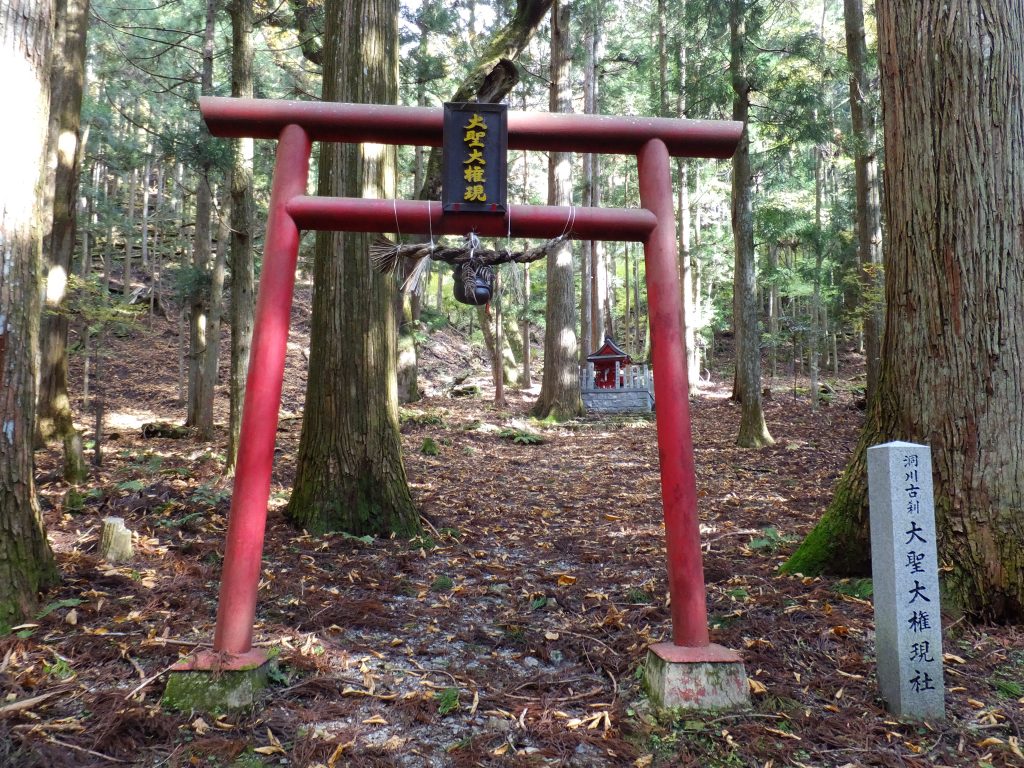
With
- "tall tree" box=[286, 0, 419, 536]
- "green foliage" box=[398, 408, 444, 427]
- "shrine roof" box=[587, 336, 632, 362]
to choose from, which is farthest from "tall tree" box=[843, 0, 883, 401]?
"tall tree" box=[286, 0, 419, 536]

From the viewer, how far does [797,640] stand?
11.2ft

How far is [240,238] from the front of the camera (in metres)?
7.59

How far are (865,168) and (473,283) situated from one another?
1146 centimetres

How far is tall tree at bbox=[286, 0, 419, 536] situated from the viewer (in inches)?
209

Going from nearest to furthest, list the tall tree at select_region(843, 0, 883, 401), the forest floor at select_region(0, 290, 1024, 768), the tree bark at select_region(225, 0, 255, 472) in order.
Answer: the forest floor at select_region(0, 290, 1024, 768), the tree bark at select_region(225, 0, 255, 472), the tall tree at select_region(843, 0, 883, 401)

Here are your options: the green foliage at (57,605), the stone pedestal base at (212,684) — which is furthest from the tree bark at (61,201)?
the stone pedestal base at (212,684)

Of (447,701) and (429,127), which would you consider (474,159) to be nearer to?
(429,127)

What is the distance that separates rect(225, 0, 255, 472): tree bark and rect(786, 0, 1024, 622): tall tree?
20.9ft

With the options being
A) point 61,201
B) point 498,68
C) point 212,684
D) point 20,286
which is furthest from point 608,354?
point 212,684

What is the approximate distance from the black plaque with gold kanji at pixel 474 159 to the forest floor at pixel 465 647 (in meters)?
2.44

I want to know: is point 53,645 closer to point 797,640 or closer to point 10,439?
point 10,439

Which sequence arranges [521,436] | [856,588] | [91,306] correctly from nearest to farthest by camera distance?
[856,588]
[91,306]
[521,436]

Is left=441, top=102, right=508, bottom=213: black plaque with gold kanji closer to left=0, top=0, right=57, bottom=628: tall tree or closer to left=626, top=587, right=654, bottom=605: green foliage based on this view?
left=0, top=0, right=57, bottom=628: tall tree

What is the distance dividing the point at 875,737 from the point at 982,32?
3.85 m
